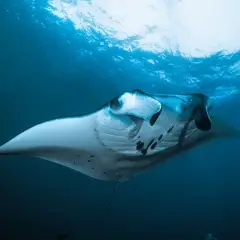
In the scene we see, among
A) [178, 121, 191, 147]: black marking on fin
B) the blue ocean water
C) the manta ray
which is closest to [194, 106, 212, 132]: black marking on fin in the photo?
the manta ray

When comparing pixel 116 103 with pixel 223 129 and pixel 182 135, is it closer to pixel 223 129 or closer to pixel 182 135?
pixel 182 135

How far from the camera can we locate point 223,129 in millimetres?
2795

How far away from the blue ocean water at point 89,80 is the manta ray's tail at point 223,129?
16.4 inches

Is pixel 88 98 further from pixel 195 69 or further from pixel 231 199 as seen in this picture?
pixel 231 199

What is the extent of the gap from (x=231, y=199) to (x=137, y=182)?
600 inches

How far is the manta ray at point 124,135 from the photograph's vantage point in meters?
1.97

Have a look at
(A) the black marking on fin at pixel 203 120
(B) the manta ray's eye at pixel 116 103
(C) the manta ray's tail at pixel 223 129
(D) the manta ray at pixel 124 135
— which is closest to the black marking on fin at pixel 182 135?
(D) the manta ray at pixel 124 135

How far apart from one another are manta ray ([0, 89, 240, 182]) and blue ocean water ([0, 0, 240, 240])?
625 millimetres

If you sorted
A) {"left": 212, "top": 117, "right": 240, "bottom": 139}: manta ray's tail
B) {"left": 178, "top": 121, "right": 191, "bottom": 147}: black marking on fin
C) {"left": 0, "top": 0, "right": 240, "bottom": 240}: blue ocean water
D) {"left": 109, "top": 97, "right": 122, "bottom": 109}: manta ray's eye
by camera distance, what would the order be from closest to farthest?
{"left": 109, "top": 97, "right": 122, "bottom": 109}: manta ray's eye, {"left": 178, "top": 121, "right": 191, "bottom": 147}: black marking on fin, {"left": 212, "top": 117, "right": 240, "bottom": 139}: manta ray's tail, {"left": 0, "top": 0, "right": 240, "bottom": 240}: blue ocean water

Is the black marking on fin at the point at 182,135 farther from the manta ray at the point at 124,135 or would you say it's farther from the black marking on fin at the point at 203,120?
the black marking on fin at the point at 203,120

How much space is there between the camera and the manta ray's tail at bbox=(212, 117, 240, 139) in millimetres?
2729

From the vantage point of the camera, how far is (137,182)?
1191 inches

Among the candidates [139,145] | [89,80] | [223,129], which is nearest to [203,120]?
[139,145]

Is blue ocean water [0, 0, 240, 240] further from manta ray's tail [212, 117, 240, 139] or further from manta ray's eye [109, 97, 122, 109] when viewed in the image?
manta ray's eye [109, 97, 122, 109]
